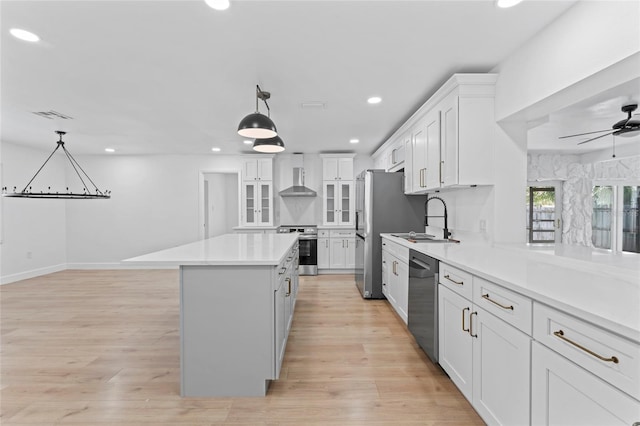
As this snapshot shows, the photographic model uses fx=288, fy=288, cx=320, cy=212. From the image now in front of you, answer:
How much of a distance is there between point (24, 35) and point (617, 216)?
28.0 feet

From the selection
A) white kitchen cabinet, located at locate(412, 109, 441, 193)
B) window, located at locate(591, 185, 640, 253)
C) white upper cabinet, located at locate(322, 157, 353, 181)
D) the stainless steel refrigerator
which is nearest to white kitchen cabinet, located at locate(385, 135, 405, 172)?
the stainless steel refrigerator

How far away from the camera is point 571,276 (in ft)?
4.95

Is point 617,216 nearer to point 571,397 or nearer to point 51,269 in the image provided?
point 571,397

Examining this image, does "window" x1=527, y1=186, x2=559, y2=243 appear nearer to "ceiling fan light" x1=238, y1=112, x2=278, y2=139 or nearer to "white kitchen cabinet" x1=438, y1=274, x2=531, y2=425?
"white kitchen cabinet" x1=438, y1=274, x2=531, y2=425

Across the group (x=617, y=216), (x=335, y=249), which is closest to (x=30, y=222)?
(x=335, y=249)

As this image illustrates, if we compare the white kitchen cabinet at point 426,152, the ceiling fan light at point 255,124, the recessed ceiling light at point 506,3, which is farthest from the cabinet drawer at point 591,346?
the ceiling fan light at point 255,124

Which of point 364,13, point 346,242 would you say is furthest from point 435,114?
point 346,242

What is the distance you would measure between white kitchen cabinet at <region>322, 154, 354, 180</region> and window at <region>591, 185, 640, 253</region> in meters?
4.92

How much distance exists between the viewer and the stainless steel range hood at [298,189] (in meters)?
6.14

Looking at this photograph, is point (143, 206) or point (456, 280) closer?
point (456, 280)

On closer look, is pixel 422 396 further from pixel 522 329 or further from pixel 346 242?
pixel 346 242

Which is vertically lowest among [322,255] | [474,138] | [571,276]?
[322,255]

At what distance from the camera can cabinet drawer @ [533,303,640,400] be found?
841 mm

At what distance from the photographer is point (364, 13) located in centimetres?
188
